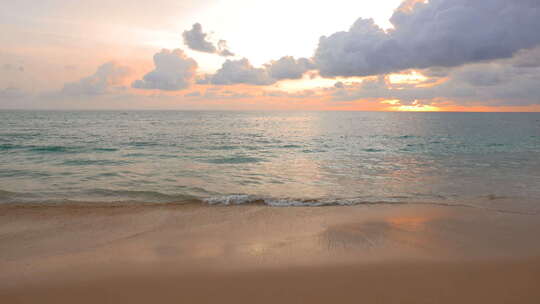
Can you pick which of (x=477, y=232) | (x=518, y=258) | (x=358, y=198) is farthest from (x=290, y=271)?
(x=358, y=198)

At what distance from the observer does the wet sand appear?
4543mm

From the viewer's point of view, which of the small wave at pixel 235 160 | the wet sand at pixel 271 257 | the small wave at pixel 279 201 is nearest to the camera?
the wet sand at pixel 271 257

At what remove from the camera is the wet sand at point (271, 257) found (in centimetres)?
454

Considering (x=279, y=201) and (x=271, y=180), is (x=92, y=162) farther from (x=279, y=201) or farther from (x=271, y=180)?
(x=279, y=201)

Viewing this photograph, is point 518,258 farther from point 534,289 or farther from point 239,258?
point 239,258

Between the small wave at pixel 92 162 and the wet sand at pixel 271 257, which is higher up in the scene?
the wet sand at pixel 271 257

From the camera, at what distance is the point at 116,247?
6.11m

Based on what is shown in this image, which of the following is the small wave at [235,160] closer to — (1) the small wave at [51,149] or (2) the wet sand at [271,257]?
(2) the wet sand at [271,257]

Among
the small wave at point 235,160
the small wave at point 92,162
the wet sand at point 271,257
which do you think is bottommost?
the small wave at point 92,162

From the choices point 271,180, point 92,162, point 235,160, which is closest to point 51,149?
point 92,162

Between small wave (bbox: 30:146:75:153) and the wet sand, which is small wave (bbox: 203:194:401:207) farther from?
small wave (bbox: 30:146:75:153)

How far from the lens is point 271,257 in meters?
5.64

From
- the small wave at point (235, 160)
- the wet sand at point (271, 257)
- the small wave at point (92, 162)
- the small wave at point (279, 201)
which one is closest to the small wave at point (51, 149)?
the small wave at point (92, 162)

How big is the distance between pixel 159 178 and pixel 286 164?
26.4 feet
